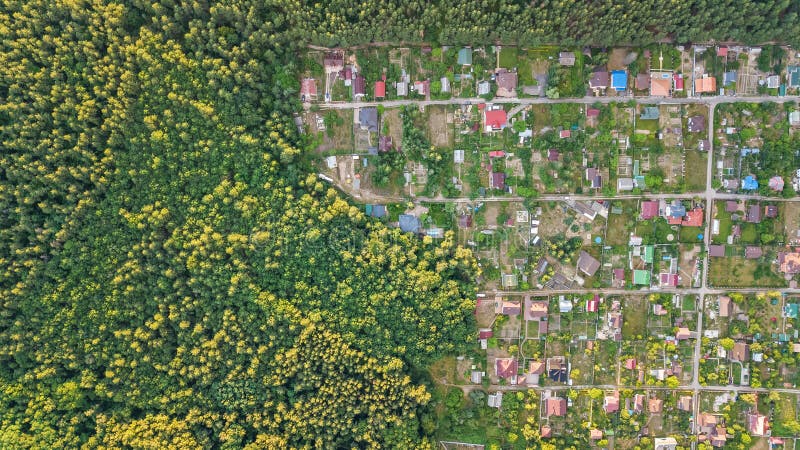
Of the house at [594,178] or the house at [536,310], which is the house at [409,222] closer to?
the house at [536,310]

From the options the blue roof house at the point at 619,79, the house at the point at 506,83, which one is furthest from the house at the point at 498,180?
the blue roof house at the point at 619,79

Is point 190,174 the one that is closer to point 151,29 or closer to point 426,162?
point 151,29

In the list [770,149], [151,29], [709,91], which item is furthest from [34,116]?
[770,149]

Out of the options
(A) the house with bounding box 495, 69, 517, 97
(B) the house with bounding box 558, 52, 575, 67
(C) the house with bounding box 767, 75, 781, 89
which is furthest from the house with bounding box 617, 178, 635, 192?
(C) the house with bounding box 767, 75, 781, 89

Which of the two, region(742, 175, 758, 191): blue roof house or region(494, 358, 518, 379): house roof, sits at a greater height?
region(742, 175, 758, 191): blue roof house

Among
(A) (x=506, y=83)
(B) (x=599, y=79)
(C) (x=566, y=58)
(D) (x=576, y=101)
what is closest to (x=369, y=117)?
(A) (x=506, y=83)

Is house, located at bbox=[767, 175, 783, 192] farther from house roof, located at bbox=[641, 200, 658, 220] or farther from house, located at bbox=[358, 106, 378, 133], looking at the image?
house, located at bbox=[358, 106, 378, 133]
